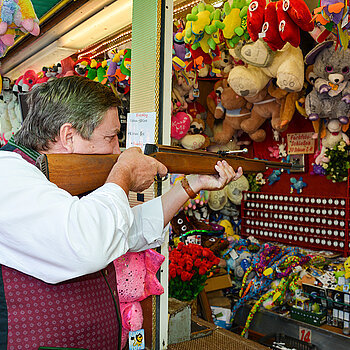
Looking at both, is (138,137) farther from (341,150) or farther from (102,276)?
(341,150)

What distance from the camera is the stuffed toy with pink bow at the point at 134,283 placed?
1637 mm

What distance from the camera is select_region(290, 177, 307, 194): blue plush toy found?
4.42 meters

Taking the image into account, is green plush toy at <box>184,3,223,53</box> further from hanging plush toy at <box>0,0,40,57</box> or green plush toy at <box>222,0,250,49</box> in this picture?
hanging plush toy at <box>0,0,40,57</box>

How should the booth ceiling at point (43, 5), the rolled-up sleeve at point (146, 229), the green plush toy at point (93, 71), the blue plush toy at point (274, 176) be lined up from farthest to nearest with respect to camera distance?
the blue plush toy at point (274, 176) → the green plush toy at point (93, 71) → the booth ceiling at point (43, 5) → the rolled-up sleeve at point (146, 229)

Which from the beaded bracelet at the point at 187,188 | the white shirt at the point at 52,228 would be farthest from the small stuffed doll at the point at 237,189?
the white shirt at the point at 52,228

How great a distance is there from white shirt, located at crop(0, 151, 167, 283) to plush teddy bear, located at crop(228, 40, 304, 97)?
2546 millimetres

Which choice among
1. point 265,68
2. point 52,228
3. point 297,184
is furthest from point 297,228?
point 52,228

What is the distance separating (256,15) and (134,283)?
1708mm

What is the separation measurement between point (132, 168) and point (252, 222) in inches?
154

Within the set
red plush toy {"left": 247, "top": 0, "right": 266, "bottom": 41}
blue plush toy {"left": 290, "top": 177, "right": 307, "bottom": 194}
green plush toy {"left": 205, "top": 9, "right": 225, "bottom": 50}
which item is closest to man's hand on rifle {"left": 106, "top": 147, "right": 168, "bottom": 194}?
red plush toy {"left": 247, "top": 0, "right": 266, "bottom": 41}

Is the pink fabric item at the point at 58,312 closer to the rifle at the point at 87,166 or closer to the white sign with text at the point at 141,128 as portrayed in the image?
the rifle at the point at 87,166

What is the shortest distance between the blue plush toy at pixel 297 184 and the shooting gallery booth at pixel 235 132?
0.09ft

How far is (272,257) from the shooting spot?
3.73 metres

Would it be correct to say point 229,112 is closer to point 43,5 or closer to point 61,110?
point 43,5
